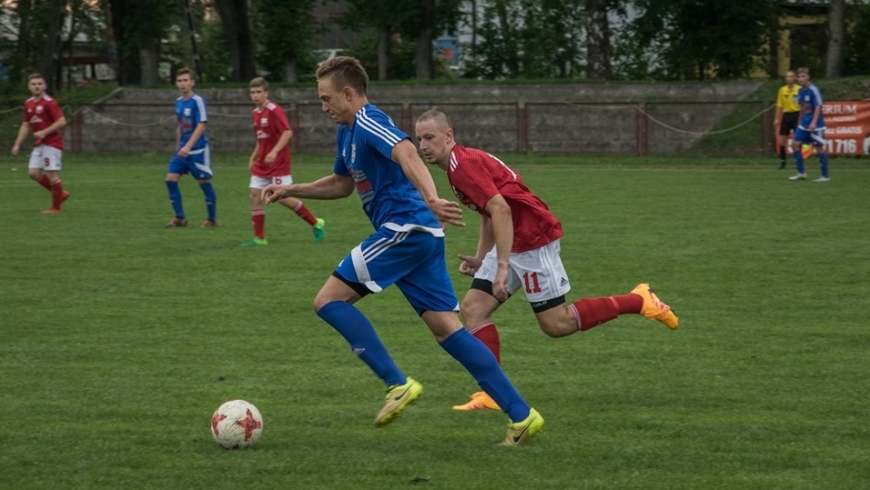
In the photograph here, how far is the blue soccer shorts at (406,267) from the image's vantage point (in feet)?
18.5

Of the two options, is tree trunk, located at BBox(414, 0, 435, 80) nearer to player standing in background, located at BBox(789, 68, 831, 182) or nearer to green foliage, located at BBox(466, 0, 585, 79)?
green foliage, located at BBox(466, 0, 585, 79)

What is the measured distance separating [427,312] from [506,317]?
3.60 m

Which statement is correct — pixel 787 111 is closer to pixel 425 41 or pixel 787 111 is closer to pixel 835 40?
pixel 835 40

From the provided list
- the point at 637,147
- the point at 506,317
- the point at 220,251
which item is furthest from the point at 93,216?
the point at 637,147

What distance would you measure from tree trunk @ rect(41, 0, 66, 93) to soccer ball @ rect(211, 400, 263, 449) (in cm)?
3544

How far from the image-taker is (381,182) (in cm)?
572

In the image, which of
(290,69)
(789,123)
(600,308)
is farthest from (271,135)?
(290,69)

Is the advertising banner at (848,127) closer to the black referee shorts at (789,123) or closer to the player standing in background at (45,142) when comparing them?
the black referee shorts at (789,123)

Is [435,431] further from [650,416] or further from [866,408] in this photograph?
[866,408]

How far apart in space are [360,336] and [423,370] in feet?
5.45

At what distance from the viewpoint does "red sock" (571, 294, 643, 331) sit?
6539 mm

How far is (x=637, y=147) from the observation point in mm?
30375

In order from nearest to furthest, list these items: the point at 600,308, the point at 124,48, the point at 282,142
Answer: the point at 600,308 → the point at 282,142 → the point at 124,48

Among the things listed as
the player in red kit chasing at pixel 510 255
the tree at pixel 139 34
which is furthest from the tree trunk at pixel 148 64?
the player in red kit chasing at pixel 510 255
